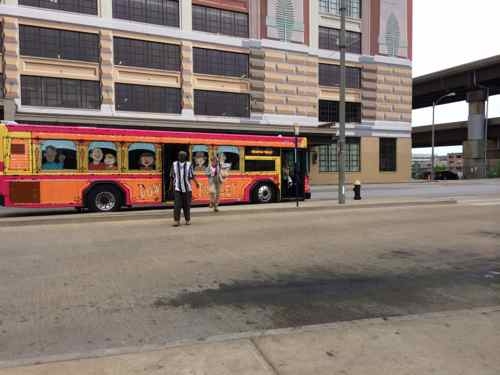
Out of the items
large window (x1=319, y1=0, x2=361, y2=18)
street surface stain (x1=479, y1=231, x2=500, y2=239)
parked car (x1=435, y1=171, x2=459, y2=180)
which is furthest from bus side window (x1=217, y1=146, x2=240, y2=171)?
parked car (x1=435, y1=171, x2=459, y2=180)

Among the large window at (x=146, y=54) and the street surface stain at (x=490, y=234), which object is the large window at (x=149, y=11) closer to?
the large window at (x=146, y=54)

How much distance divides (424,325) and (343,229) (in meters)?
6.26

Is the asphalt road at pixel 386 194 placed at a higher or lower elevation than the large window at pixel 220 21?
lower

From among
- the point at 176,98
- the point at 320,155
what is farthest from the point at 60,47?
the point at 320,155

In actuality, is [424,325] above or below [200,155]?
below

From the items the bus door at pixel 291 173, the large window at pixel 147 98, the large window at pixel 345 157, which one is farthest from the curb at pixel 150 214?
the large window at pixel 345 157

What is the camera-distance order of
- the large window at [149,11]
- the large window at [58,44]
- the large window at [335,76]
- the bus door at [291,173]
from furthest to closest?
the large window at [335,76] < the large window at [149,11] < the large window at [58,44] < the bus door at [291,173]

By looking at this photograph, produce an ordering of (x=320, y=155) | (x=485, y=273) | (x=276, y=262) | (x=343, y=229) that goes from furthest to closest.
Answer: (x=320, y=155) < (x=343, y=229) < (x=276, y=262) < (x=485, y=273)

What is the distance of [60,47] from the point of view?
88.4ft

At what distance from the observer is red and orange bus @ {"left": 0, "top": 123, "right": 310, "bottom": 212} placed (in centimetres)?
1304

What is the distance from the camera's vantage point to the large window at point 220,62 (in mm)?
31406

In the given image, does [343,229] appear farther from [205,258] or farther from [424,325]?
[424,325]

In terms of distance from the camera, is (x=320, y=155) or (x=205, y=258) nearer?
(x=205, y=258)

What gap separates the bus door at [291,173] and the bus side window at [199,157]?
11.7 ft
